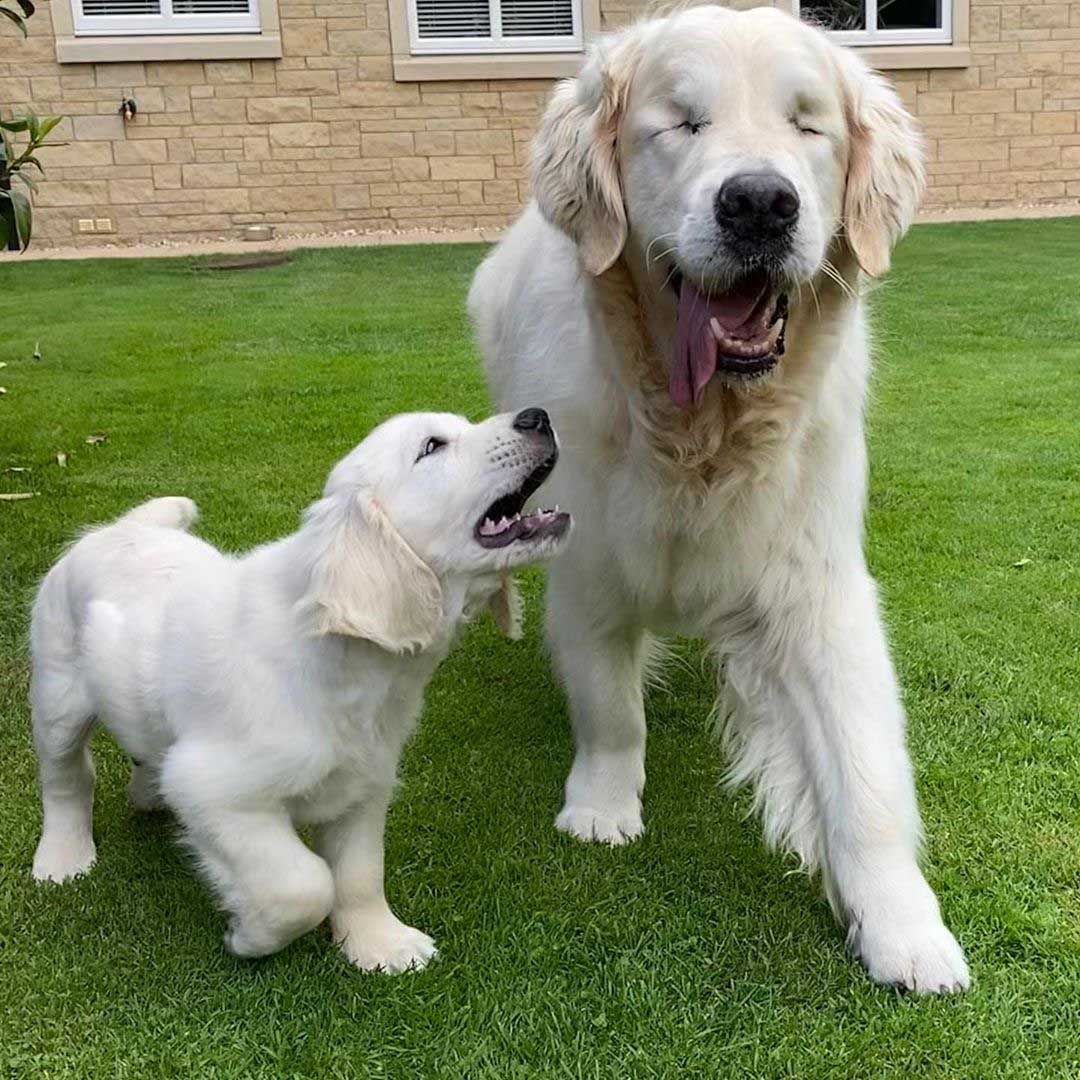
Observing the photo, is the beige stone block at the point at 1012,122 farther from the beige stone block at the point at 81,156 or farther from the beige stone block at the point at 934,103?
the beige stone block at the point at 81,156

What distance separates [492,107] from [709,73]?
14.1 m

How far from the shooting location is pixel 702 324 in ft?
8.50

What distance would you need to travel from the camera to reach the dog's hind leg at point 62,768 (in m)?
2.84

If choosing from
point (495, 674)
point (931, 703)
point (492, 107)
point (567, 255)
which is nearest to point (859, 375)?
point (567, 255)

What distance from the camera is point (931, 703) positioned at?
12.0 ft

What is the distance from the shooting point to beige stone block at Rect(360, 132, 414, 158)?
15.6 metres

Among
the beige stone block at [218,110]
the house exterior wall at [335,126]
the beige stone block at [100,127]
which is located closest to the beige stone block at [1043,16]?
the house exterior wall at [335,126]

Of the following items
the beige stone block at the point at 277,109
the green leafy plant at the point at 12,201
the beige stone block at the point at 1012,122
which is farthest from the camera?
the beige stone block at the point at 1012,122

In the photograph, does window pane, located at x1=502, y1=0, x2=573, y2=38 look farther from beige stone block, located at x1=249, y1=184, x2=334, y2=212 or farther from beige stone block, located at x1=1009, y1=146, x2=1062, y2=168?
beige stone block, located at x1=1009, y1=146, x2=1062, y2=168

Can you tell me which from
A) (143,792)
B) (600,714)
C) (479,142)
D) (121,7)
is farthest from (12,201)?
(121,7)

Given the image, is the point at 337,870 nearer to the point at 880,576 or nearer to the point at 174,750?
the point at 174,750

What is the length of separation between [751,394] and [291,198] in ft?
46.3

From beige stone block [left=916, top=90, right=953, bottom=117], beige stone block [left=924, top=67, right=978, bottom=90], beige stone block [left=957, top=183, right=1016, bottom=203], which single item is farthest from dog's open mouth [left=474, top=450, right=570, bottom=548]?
beige stone block [left=957, top=183, right=1016, bottom=203]

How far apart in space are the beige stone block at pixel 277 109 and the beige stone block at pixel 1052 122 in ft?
31.4
